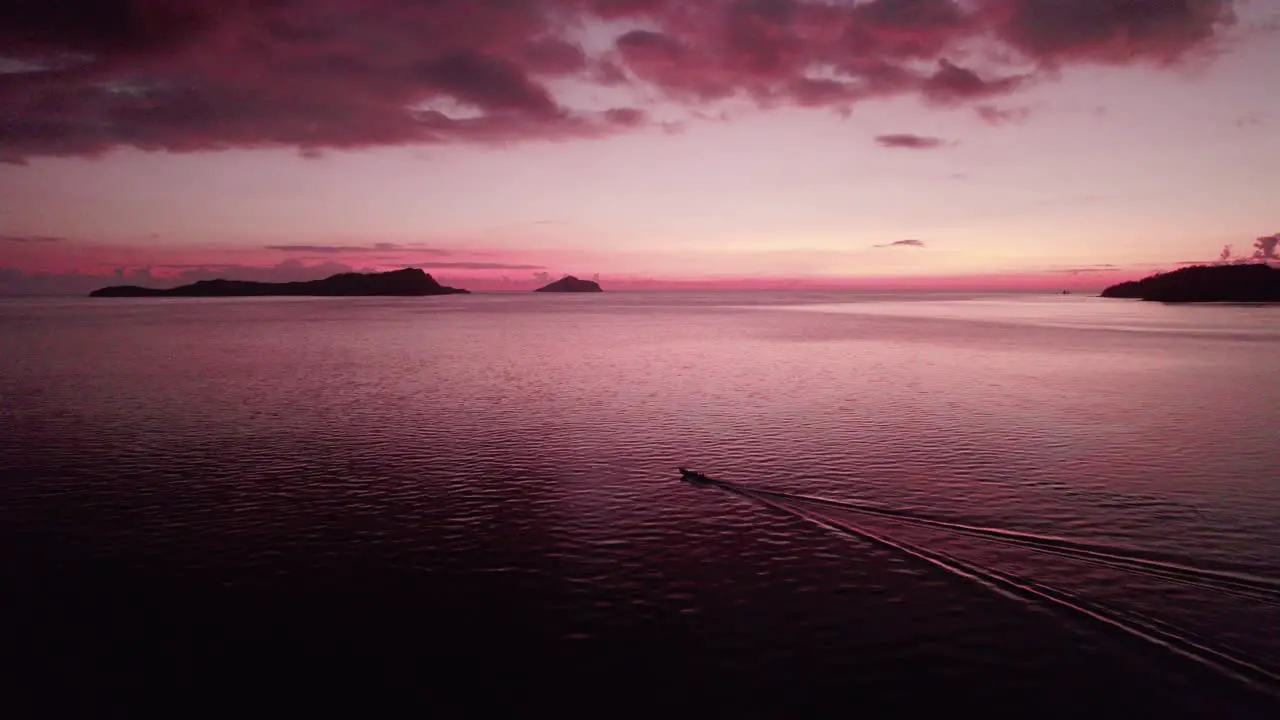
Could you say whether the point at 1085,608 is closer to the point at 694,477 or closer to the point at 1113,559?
the point at 1113,559

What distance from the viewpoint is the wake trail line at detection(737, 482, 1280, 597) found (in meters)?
22.8

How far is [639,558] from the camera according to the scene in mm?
25625

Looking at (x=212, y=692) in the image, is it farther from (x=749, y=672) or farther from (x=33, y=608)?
(x=749, y=672)

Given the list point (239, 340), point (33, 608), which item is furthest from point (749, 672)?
point (239, 340)

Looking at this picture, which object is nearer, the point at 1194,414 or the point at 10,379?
the point at 1194,414

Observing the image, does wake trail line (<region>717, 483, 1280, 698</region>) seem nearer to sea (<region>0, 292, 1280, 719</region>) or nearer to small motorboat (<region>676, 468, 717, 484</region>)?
sea (<region>0, 292, 1280, 719</region>)

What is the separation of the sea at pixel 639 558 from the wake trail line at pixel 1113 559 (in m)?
0.15

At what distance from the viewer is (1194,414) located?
5278cm

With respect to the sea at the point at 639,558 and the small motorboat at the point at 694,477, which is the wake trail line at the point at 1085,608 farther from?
the small motorboat at the point at 694,477

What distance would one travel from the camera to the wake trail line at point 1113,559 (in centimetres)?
2282

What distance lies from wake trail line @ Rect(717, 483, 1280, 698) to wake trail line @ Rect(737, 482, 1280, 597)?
2501 millimetres

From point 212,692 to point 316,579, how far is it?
19.9 ft

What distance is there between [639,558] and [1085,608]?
14.3m

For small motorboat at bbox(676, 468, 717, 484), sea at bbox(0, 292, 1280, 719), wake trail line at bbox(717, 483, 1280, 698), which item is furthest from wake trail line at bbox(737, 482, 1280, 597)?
small motorboat at bbox(676, 468, 717, 484)
